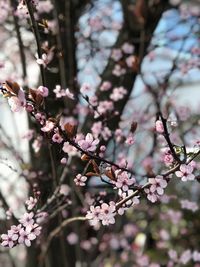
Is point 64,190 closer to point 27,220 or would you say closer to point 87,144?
point 27,220

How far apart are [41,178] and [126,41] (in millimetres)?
1510

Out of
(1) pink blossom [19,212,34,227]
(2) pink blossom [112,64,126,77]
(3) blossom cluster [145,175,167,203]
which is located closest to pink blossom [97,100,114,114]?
(2) pink blossom [112,64,126,77]

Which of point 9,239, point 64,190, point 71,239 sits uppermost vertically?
point 71,239

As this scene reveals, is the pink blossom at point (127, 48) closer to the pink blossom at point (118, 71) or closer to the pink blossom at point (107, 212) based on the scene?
the pink blossom at point (118, 71)

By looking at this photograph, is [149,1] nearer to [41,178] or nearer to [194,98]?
[41,178]

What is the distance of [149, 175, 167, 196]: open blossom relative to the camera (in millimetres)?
Result: 1700

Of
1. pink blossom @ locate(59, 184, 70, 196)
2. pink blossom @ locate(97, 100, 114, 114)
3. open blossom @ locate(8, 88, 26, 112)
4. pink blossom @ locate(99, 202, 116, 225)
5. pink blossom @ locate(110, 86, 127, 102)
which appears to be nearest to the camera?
open blossom @ locate(8, 88, 26, 112)

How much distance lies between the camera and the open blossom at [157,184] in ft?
5.58

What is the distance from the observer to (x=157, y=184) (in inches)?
67.7

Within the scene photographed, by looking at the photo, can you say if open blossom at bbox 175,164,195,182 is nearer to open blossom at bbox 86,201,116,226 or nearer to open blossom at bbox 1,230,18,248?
open blossom at bbox 86,201,116,226

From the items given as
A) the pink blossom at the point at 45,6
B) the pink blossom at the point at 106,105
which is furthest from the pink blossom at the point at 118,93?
the pink blossom at the point at 45,6

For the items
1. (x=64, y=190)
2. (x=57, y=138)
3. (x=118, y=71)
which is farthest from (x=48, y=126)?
(x=118, y=71)

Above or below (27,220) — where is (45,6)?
above

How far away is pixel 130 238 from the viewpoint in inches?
296
